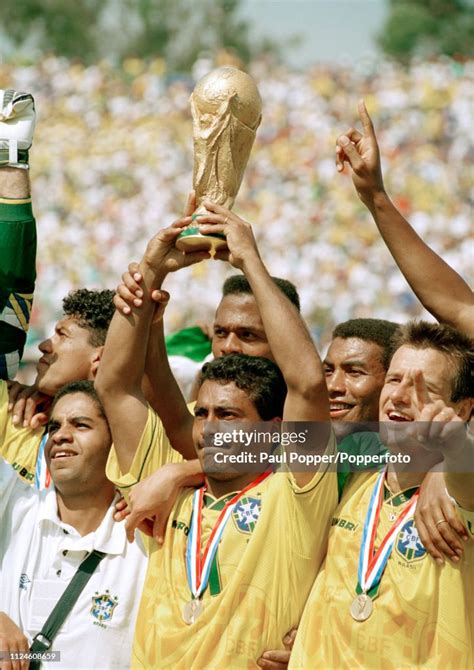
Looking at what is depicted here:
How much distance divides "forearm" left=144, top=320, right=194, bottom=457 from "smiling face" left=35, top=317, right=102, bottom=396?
56 centimetres

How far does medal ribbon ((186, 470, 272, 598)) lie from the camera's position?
11.4ft

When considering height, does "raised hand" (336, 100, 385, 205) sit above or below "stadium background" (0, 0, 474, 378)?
below

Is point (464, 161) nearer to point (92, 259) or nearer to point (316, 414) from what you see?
point (92, 259)

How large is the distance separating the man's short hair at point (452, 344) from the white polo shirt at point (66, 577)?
4.24 ft

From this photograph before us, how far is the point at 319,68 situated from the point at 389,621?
55.0 feet

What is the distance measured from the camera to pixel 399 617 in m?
3.20

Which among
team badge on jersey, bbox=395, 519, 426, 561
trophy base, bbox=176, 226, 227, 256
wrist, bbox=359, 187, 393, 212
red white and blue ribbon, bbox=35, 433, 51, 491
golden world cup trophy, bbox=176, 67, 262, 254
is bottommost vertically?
team badge on jersey, bbox=395, 519, 426, 561

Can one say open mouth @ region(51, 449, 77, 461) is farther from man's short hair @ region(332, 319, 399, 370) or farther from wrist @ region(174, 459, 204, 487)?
man's short hair @ region(332, 319, 399, 370)

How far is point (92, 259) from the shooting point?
16.0m

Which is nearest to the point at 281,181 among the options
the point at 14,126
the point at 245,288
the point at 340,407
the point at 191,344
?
the point at 191,344

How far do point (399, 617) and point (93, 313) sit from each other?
6.35 ft

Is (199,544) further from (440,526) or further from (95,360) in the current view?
(95,360)

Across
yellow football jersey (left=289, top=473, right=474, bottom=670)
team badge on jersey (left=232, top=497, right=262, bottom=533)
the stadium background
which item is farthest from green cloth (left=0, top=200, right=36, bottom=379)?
the stadium background

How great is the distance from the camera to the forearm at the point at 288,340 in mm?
3316
